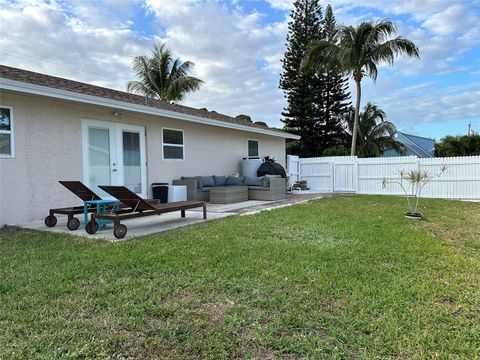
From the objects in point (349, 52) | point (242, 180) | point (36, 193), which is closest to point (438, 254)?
point (36, 193)

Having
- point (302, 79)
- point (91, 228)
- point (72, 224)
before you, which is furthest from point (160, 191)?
point (302, 79)

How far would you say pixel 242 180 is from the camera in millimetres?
12922

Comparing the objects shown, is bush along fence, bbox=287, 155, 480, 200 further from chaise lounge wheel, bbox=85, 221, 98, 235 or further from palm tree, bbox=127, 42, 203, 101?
palm tree, bbox=127, 42, 203, 101

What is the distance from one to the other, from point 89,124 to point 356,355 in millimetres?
8246

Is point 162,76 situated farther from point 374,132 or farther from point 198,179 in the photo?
point 198,179

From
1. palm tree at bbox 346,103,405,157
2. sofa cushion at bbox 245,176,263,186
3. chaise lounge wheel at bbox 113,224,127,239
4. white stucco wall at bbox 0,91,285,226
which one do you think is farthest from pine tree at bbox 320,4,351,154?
chaise lounge wheel at bbox 113,224,127,239

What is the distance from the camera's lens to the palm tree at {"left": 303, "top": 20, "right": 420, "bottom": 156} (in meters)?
17.2

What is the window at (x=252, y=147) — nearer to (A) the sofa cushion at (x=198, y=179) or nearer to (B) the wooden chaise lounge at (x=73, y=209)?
(A) the sofa cushion at (x=198, y=179)

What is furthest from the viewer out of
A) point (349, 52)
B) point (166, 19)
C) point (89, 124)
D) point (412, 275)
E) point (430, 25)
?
point (349, 52)

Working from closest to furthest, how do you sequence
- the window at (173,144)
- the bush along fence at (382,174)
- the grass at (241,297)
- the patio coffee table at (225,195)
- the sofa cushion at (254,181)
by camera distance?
the grass at (241,297), the patio coffee table at (225,195), the window at (173,144), the sofa cushion at (254,181), the bush along fence at (382,174)

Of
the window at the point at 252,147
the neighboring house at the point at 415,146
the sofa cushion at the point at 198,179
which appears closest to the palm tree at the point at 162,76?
the window at the point at 252,147

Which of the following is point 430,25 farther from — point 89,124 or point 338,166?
point 89,124

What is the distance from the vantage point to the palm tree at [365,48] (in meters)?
17.2

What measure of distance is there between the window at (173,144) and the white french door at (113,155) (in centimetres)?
97
